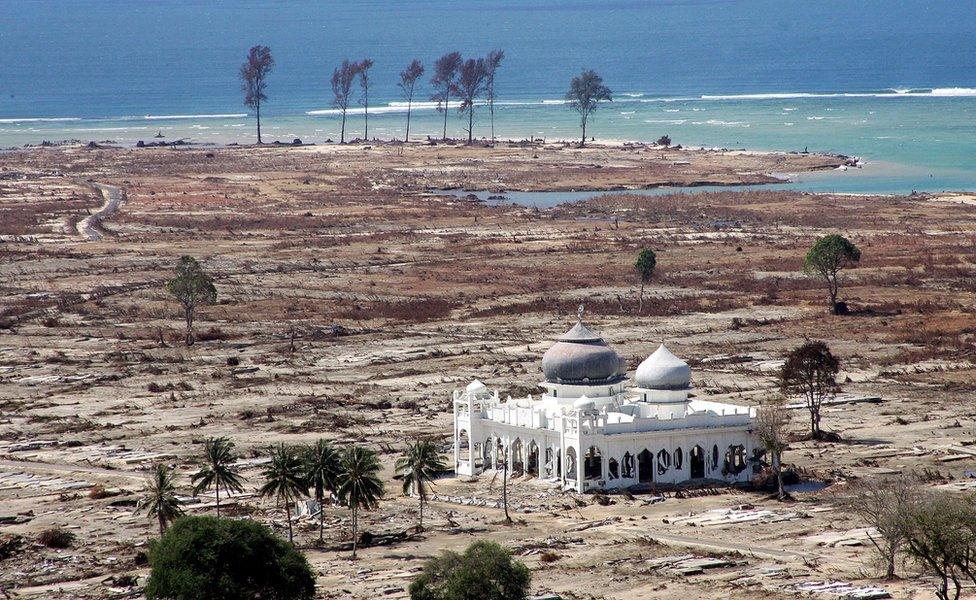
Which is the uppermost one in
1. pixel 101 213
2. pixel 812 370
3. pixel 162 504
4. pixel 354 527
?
pixel 101 213

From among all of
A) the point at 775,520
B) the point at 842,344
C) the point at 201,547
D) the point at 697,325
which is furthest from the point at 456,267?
the point at 201,547

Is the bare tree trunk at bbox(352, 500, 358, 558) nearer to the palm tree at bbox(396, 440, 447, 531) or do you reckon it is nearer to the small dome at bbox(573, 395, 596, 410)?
the palm tree at bbox(396, 440, 447, 531)

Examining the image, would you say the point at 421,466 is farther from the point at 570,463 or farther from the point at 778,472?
the point at 778,472

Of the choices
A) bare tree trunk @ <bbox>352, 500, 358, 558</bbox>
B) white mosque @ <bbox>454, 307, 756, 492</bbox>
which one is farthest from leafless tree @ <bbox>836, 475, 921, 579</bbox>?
bare tree trunk @ <bbox>352, 500, 358, 558</bbox>

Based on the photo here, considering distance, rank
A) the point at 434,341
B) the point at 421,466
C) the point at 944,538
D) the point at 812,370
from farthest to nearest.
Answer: the point at 434,341 < the point at 812,370 < the point at 421,466 < the point at 944,538

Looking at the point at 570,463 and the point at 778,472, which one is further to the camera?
the point at 570,463

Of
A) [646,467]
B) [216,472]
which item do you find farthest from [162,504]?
[646,467]
